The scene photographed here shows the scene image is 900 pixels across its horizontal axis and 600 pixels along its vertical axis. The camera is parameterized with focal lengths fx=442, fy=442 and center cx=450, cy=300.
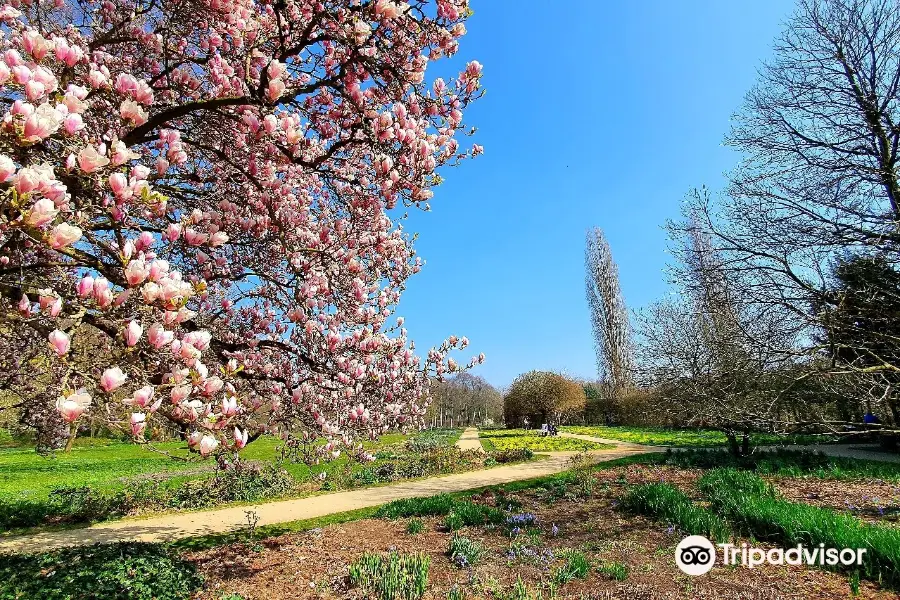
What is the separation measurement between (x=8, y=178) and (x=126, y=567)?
477 cm

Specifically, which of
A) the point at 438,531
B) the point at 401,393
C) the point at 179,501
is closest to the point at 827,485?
the point at 438,531

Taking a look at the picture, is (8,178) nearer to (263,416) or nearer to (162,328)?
(162,328)

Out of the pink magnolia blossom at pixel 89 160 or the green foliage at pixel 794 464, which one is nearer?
the pink magnolia blossom at pixel 89 160

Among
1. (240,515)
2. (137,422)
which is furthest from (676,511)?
(240,515)

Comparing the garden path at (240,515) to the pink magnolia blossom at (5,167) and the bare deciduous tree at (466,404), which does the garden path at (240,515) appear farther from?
the bare deciduous tree at (466,404)

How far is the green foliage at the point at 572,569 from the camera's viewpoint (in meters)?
4.34

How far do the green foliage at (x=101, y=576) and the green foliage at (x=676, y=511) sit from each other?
18.8 ft

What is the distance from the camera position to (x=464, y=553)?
5.05 m

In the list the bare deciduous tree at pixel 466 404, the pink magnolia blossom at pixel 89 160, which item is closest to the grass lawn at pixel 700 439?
the pink magnolia blossom at pixel 89 160

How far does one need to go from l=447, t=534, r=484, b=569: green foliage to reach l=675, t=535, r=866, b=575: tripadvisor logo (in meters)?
2.15

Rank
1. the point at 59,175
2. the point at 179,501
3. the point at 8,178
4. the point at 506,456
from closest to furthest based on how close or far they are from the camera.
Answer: the point at 8,178 → the point at 59,175 → the point at 179,501 → the point at 506,456

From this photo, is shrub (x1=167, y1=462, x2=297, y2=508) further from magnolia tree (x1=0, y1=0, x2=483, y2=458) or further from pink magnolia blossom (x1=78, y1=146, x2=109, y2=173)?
pink magnolia blossom (x1=78, y1=146, x2=109, y2=173)

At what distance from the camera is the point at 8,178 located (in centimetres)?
166

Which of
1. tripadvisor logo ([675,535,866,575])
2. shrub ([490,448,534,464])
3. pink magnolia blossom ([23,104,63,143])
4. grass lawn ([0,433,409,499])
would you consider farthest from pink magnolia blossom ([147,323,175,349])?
shrub ([490,448,534,464])
